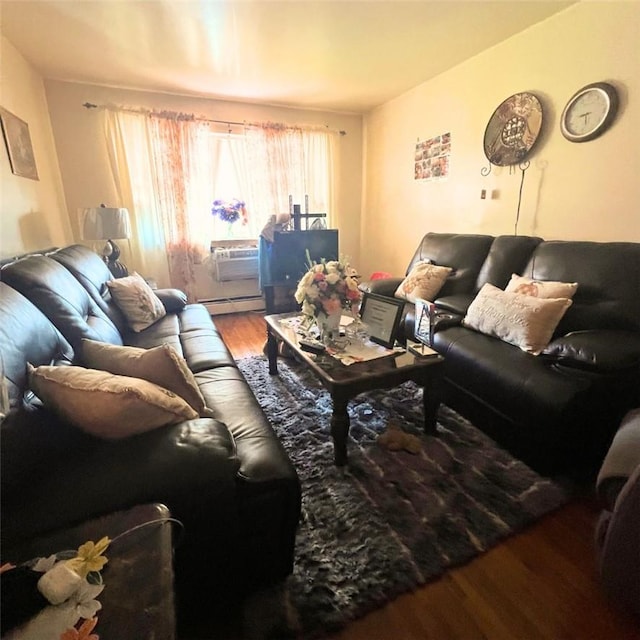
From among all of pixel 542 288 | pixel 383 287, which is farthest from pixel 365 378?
pixel 383 287

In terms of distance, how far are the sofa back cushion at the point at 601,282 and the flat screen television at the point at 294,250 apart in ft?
7.49

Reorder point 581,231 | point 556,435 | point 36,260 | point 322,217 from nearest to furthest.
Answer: point 556,435 < point 36,260 < point 581,231 < point 322,217

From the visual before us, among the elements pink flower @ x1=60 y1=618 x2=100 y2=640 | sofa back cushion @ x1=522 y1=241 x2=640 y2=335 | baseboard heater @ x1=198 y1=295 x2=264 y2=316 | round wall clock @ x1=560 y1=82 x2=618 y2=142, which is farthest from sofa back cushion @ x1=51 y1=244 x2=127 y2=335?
round wall clock @ x1=560 y1=82 x2=618 y2=142

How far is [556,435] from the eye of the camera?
5.05ft

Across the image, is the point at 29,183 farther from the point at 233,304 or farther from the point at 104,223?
the point at 233,304

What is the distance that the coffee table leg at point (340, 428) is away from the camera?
162 cm

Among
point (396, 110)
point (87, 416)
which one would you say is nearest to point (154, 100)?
point (396, 110)

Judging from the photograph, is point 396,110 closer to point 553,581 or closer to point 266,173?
point 266,173

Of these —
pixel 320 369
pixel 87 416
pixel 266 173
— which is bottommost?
pixel 320 369

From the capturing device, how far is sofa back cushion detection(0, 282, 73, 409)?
3.26ft

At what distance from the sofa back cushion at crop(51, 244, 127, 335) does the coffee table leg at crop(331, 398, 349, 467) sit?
154 cm

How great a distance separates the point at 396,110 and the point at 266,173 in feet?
5.25


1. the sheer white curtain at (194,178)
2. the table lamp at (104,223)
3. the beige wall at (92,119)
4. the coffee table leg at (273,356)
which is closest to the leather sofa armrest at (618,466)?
the coffee table leg at (273,356)

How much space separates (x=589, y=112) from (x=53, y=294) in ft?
10.5
